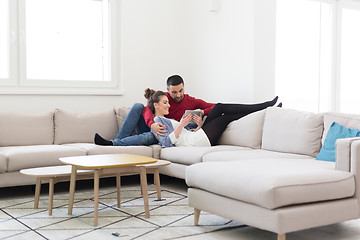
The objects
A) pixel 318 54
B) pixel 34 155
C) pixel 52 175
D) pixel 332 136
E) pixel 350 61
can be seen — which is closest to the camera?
pixel 52 175

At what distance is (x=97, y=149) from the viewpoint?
14.0ft

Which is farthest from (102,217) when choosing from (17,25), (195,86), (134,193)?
(195,86)

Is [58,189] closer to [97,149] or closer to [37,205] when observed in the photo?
[97,149]

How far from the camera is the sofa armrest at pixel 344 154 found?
9.14 ft

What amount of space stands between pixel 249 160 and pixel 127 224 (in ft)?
3.06

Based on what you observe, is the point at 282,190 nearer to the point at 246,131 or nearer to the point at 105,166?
the point at 105,166

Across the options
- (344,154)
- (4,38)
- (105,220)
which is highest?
(4,38)

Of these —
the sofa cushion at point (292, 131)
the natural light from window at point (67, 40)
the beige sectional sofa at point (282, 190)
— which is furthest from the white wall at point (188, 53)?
the beige sectional sofa at point (282, 190)

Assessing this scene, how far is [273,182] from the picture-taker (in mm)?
2426

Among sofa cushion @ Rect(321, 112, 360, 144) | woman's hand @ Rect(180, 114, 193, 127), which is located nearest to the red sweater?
woman's hand @ Rect(180, 114, 193, 127)

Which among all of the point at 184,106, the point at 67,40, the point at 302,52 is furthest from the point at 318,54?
the point at 67,40

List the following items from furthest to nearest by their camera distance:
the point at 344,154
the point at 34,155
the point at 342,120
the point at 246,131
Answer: the point at 246,131 → the point at 34,155 → the point at 342,120 → the point at 344,154

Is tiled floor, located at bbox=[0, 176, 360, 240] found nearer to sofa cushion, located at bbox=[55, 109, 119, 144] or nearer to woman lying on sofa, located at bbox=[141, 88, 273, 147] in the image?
woman lying on sofa, located at bbox=[141, 88, 273, 147]

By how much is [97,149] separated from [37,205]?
35.1 inches
